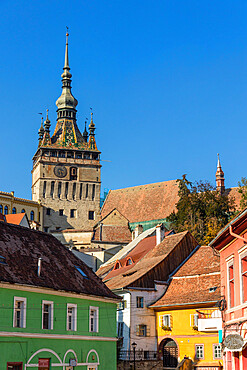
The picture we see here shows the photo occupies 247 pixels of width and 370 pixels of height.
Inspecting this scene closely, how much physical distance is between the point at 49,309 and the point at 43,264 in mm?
2750

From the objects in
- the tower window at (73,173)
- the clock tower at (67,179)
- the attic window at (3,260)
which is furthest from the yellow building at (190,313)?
the tower window at (73,173)

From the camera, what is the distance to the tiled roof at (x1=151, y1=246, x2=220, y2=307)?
142 feet

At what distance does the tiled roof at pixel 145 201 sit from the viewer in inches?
4168

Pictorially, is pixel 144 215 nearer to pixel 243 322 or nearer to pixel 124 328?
pixel 124 328

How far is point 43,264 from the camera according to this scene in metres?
32.0

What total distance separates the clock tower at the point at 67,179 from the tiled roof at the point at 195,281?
55.7 m

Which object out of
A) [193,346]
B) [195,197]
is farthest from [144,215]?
[193,346]

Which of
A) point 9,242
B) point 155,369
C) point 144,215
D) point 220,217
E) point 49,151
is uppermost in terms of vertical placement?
point 49,151

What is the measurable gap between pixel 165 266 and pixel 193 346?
350 inches

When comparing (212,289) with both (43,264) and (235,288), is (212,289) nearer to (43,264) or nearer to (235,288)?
(43,264)

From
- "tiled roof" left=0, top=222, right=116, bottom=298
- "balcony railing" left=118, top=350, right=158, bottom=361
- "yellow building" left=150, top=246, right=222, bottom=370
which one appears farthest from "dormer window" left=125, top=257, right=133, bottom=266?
"tiled roof" left=0, top=222, right=116, bottom=298

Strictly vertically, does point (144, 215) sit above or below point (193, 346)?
above

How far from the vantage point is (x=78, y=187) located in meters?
109

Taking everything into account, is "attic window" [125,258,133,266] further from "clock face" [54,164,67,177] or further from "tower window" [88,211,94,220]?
"clock face" [54,164,67,177]
